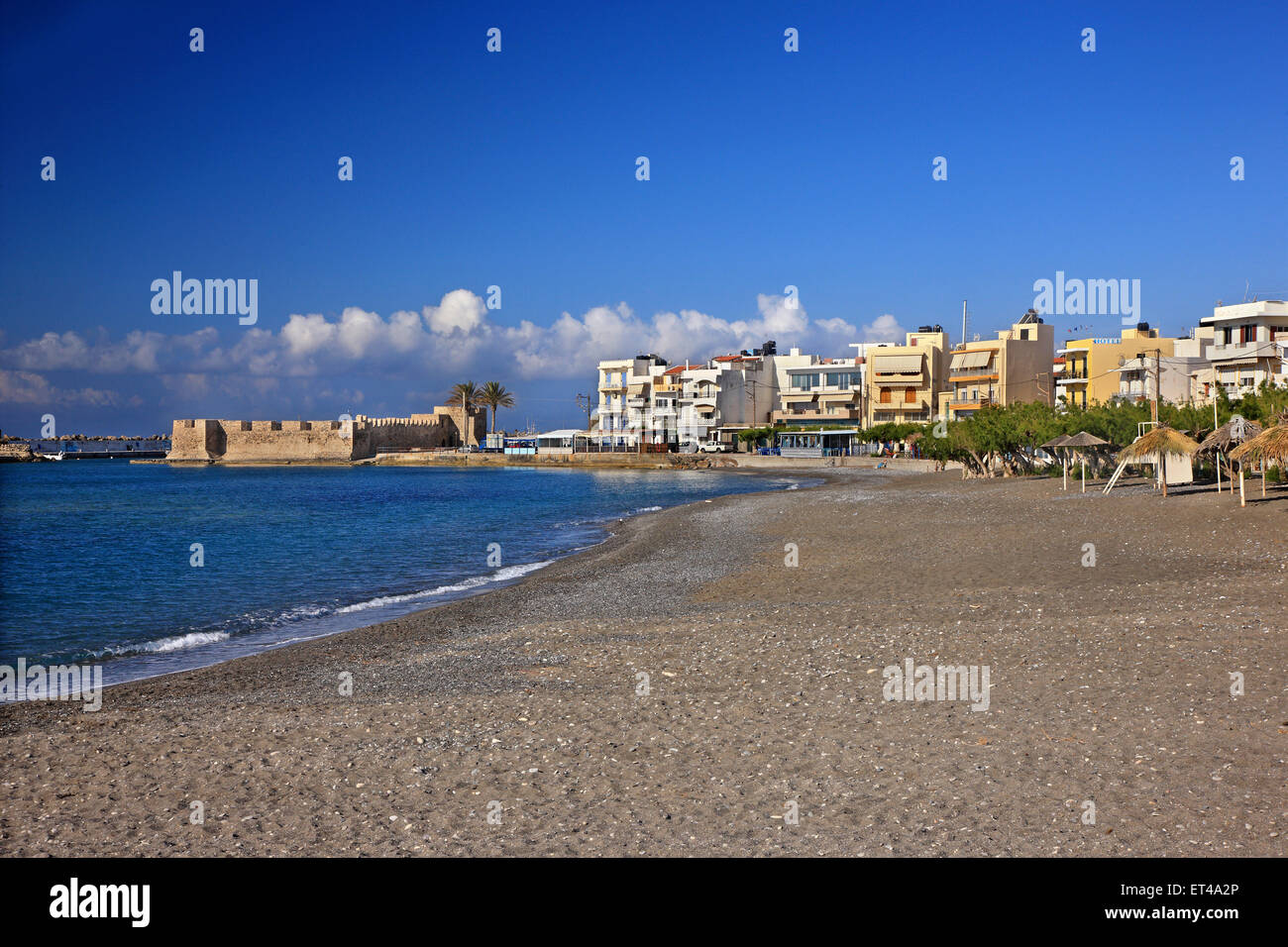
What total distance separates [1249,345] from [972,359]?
35.1m

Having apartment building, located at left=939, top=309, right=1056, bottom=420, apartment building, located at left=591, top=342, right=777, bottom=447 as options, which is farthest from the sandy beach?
apartment building, located at left=591, top=342, right=777, bottom=447

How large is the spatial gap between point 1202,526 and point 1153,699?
593 inches

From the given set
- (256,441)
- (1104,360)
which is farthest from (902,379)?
(256,441)

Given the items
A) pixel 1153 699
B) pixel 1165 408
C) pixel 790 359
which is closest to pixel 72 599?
pixel 1153 699

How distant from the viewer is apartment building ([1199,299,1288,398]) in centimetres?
5431

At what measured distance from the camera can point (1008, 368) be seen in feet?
291

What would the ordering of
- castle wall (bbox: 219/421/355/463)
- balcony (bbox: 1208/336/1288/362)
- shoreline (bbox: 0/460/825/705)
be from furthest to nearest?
castle wall (bbox: 219/421/355/463), balcony (bbox: 1208/336/1288/362), shoreline (bbox: 0/460/825/705)

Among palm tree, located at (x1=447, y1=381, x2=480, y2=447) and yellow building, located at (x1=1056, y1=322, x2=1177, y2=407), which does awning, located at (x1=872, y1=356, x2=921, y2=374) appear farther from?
palm tree, located at (x1=447, y1=381, x2=480, y2=447)

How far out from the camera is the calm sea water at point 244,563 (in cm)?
1627

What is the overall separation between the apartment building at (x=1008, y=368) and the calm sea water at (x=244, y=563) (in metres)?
37.0

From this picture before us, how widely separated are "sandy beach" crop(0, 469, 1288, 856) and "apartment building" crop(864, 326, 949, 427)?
279 ft

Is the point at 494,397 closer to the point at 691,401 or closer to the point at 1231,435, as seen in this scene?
the point at 691,401

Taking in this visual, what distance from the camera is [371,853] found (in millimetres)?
5762
